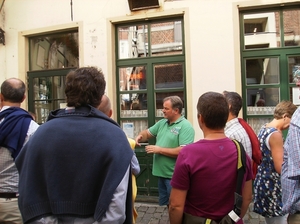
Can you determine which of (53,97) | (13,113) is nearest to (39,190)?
(13,113)

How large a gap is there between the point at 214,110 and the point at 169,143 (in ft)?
5.81

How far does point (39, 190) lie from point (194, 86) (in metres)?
3.70

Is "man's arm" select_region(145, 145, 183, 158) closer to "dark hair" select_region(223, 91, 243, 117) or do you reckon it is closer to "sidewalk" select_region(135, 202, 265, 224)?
"dark hair" select_region(223, 91, 243, 117)

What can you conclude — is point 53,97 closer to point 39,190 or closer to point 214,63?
point 214,63

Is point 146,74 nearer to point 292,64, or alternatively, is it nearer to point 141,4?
point 141,4

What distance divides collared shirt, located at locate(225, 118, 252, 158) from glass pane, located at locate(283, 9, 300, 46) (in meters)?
2.81

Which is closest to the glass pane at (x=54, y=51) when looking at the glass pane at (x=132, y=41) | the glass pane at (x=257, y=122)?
the glass pane at (x=132, y=41)

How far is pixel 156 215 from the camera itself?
4.39 metres

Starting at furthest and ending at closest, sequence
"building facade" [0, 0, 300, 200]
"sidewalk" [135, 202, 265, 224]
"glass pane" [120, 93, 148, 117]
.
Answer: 1. "glass pane" [120, 93, 148, 117]
2. "building facade" [0, 0, 300, 200]
3. "sidewalk" [135, 202, 265, 224]

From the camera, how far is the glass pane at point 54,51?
18.5 feet

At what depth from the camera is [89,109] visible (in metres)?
1.53

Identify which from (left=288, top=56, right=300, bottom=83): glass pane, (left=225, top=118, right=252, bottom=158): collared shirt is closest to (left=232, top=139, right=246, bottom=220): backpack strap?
(left=225, top=118, right=252, bottom=158): collared shirt

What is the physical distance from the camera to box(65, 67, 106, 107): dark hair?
59.4 inches

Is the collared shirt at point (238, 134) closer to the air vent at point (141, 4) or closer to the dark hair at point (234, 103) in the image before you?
the dark hair at point (234, 103)
